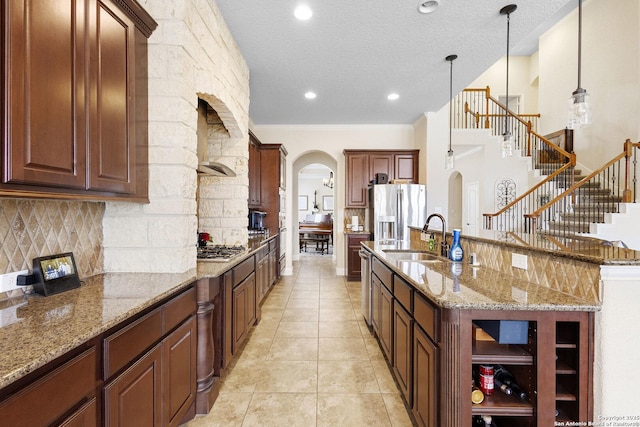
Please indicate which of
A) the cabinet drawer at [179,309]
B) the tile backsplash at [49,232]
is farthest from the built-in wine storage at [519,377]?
the tile backsplash at [49,232]

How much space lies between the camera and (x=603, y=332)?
1288mm

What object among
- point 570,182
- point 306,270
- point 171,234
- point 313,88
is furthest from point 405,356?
point 570,182

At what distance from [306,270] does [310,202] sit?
7277mm

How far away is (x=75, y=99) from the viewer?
1341 mm

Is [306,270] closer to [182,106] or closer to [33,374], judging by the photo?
[182,106]

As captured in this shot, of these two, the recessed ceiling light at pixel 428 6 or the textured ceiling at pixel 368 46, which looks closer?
the recessed ceiling light at pixel 428 6

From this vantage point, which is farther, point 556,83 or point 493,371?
point 556,83

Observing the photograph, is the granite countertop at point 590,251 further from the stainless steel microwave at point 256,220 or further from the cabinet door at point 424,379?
the stainless steel microwave at point 256,220

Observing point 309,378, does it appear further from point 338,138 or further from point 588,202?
point 588,202

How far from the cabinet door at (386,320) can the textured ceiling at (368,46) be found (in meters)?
2.36

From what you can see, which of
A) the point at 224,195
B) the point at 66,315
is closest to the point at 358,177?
the point at 224,195

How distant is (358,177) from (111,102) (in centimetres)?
473

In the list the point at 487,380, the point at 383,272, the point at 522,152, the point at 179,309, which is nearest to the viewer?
the point at 487,380

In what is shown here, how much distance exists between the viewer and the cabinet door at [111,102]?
1463 millimetres
